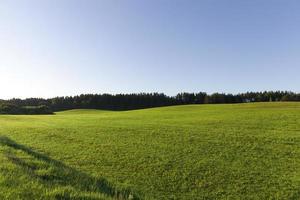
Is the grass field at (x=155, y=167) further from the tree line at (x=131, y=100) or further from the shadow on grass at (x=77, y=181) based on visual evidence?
the tree line at (x=131, y=100)

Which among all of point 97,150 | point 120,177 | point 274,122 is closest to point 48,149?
point 97,150

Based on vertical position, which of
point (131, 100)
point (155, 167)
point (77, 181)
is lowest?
point (155, 167)

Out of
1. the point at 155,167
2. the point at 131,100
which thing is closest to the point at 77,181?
the point at 155,167

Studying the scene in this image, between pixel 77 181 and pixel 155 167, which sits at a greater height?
pixel 77 181

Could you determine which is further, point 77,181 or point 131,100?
point 131,100

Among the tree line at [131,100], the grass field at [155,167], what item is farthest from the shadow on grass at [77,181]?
the tree line at [131,100]

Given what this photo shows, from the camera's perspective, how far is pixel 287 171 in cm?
1304

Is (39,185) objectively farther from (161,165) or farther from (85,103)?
(85,103)

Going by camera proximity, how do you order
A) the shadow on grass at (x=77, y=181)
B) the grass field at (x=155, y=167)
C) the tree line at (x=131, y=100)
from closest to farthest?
the shadow on grass at (x=77, y=181) → the grass field at (x=155, y=167) → the tree line at (x=131, y=100)

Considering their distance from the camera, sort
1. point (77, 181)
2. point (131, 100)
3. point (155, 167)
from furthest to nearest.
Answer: point (131, 100)
point (155, 167)
point (77, 181)

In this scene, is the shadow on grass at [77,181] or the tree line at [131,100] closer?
the shadow on grass at [77,181]

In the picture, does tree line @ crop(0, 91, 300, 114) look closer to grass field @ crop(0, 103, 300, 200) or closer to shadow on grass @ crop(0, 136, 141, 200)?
grass field @ crop(0, 103, 300, 200)

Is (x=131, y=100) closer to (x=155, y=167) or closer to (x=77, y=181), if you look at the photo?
(x=155, y=167)

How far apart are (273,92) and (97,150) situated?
121 m
